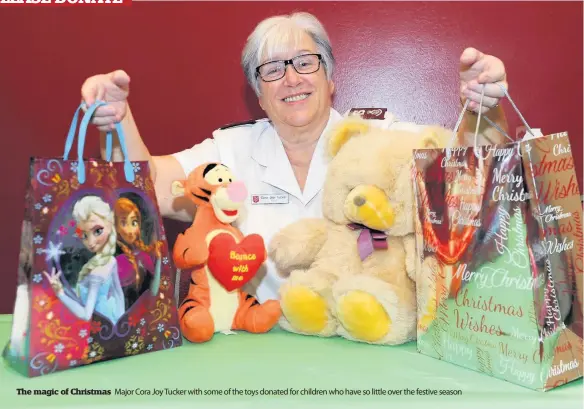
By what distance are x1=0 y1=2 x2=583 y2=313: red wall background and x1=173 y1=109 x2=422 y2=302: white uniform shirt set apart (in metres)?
0.30

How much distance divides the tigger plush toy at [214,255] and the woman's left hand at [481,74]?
1.55 feet

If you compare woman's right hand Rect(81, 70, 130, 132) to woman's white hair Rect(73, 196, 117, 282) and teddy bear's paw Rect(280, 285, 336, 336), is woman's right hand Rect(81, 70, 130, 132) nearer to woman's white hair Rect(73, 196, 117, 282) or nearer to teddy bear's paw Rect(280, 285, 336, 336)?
woman's white hair Rect(73, 196, 117, 282)

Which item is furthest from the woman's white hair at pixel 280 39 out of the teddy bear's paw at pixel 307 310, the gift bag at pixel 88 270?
the teddy bear's paw at pixel 307 310

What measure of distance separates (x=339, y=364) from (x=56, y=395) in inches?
17.8

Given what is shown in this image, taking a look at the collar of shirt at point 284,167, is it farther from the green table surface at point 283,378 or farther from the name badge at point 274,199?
the green table surface at point 283,378

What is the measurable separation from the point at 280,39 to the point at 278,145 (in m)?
0.29

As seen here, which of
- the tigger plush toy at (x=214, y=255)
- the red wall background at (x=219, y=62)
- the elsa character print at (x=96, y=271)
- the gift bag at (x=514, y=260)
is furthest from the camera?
the red wall background at (x=219, y=62)

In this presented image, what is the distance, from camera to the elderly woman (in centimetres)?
136

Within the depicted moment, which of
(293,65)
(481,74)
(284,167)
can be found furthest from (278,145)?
(481,74)

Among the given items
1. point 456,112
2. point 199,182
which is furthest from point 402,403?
point 456,112

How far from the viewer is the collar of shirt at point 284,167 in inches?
54.1

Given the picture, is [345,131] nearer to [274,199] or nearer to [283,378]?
[274,199]

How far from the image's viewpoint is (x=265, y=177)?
1.42 meters

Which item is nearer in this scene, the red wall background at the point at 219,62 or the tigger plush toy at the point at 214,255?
the tigger plush toy at the point at 214,255
